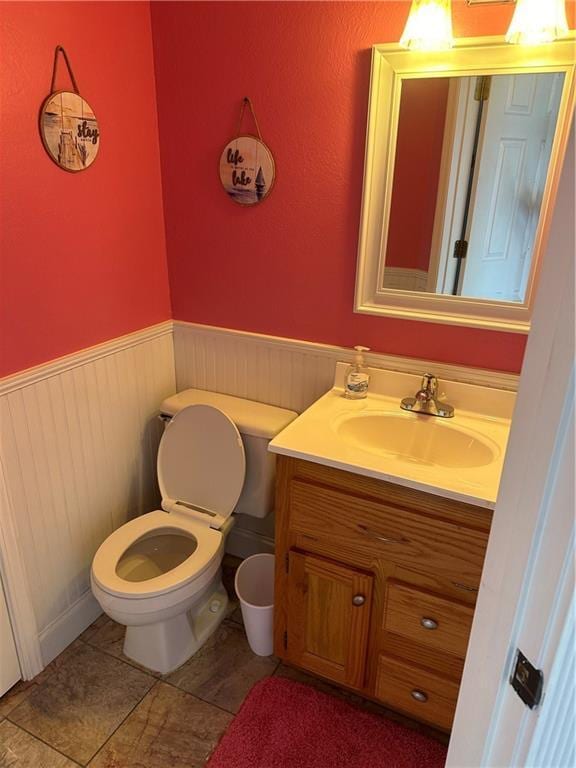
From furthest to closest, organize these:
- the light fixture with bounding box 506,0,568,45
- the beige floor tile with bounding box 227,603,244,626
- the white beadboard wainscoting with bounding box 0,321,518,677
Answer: the beige floor tile with bounding box 227,603,244,626
the white beadboard wainscoting with bounding box 0,321,518,677
the light fixture with bounding box 506,0,568,45

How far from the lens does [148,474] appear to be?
2090mm

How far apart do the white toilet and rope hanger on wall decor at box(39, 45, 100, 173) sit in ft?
2.83

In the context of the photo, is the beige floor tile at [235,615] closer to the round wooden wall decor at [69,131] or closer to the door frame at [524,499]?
the door frame at [524,499]

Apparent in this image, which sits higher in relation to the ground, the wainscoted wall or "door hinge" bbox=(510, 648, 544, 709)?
"door hinge" bbox=(510, 648, 544, 709)

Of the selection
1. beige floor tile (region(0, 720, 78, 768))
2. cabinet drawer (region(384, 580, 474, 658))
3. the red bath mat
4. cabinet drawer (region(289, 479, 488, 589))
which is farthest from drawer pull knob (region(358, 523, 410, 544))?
beige floor tile (region(0, 720, 78, 768))

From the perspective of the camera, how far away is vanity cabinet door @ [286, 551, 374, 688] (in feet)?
4.77

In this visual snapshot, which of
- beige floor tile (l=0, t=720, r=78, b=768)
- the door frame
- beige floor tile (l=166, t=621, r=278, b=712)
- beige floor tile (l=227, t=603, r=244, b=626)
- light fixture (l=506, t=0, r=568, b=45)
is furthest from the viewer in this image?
beige floor tile (l=227, t=603, r=244, b=626)

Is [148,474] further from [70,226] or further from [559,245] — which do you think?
[559,245]

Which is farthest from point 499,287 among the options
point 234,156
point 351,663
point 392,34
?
point 351,663

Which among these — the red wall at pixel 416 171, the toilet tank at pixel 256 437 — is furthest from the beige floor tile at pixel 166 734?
the red wall at pixel 416 171

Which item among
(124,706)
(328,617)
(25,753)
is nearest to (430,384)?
(328,617)

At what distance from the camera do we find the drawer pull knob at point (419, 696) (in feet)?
4.75

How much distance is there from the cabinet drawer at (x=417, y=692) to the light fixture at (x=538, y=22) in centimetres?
165

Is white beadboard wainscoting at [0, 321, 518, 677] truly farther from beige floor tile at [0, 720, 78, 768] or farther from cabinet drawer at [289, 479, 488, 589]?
cabinet drawer at [289, 479, 488, 589]
